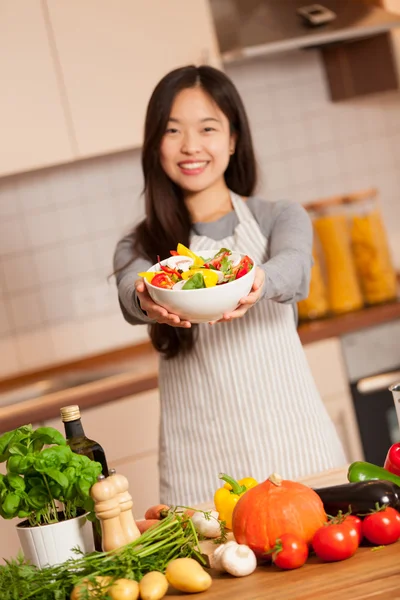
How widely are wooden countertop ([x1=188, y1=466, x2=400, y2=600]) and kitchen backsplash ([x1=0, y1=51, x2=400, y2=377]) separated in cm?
196

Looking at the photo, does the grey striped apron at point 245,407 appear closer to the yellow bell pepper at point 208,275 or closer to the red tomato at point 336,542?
the yellow bell pepper at point 208,275

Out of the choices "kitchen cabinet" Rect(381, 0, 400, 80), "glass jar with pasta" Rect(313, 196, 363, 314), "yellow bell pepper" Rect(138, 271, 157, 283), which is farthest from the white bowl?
"kitchen cabinet" Rect(381, 0, 400, 80)

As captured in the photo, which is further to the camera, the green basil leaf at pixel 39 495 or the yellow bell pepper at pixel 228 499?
the yellow bell pepper at pixel 228 499

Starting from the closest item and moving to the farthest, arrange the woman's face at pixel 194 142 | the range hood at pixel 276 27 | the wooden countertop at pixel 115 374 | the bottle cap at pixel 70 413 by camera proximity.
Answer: the bottle cap at pixel 70 413, the woman's face at pixel 194 142, the wooden countertop at pixel 115 374, the range hood at pixel 276 27

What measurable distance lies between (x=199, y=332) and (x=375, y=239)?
4.83 feet

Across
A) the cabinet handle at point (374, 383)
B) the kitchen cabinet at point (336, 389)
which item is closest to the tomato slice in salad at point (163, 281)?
the kitchen cabinet at point (336, 389)

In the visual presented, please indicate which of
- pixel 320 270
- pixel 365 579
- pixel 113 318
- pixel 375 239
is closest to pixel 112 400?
pixel 113 318

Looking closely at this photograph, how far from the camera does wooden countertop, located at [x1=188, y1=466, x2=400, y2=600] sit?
1049mm

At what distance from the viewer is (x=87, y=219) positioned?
3.22 meters

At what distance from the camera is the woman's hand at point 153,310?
4.87 feet

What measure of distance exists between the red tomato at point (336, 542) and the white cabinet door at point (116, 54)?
198 centimetres

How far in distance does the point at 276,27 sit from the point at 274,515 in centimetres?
225

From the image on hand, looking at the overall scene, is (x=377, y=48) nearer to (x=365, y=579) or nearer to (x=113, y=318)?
(x=113, y=318)

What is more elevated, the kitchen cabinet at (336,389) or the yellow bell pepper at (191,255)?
the yellow bell pepper at (191,255)
